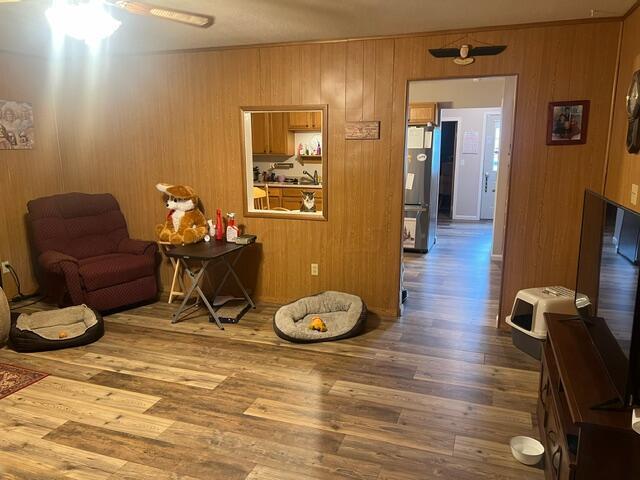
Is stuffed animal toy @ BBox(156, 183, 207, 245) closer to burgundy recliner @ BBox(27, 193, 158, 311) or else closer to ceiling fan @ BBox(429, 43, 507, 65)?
burgundy recliner @ BBox(27, 193, 158, 311)

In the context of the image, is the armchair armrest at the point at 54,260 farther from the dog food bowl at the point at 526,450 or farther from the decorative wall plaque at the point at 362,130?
the dog food bowl at the point at 526,450

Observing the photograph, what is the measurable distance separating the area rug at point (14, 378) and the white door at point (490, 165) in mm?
7527

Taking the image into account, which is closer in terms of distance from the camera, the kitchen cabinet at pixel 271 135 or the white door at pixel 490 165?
the kitchen cabinet at pixel 271 135

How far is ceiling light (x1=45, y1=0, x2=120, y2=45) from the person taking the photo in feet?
7.07

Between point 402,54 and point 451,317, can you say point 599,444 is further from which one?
point 402,54

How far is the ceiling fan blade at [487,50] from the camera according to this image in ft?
11.1

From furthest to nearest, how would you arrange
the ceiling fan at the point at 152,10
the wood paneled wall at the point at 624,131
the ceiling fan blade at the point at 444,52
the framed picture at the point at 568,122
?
1. the ceiling fan blade at the point at 444,52
2. the framed picture at the point at 568,122
3. the wood paneled wall at the point at 624,131
4. the ceiling fan at the point at 152,10

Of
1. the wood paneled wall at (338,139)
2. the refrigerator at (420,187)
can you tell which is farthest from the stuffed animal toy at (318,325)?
the refrigerator at (420,187)

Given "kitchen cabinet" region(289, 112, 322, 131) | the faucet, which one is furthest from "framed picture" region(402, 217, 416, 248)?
"kitchen cabinet" region(289, 112, 322, 131)

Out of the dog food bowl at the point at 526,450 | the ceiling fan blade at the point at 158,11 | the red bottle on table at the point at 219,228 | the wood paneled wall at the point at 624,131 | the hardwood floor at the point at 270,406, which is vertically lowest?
the hardwood floor at the point at 270,406

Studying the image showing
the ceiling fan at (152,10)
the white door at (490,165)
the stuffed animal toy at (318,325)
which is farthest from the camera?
the white door at (490,165)

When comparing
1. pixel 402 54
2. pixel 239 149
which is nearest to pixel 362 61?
pixel 402 54

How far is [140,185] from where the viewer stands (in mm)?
4613

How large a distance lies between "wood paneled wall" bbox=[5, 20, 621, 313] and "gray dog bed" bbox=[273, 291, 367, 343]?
0.82 feet
